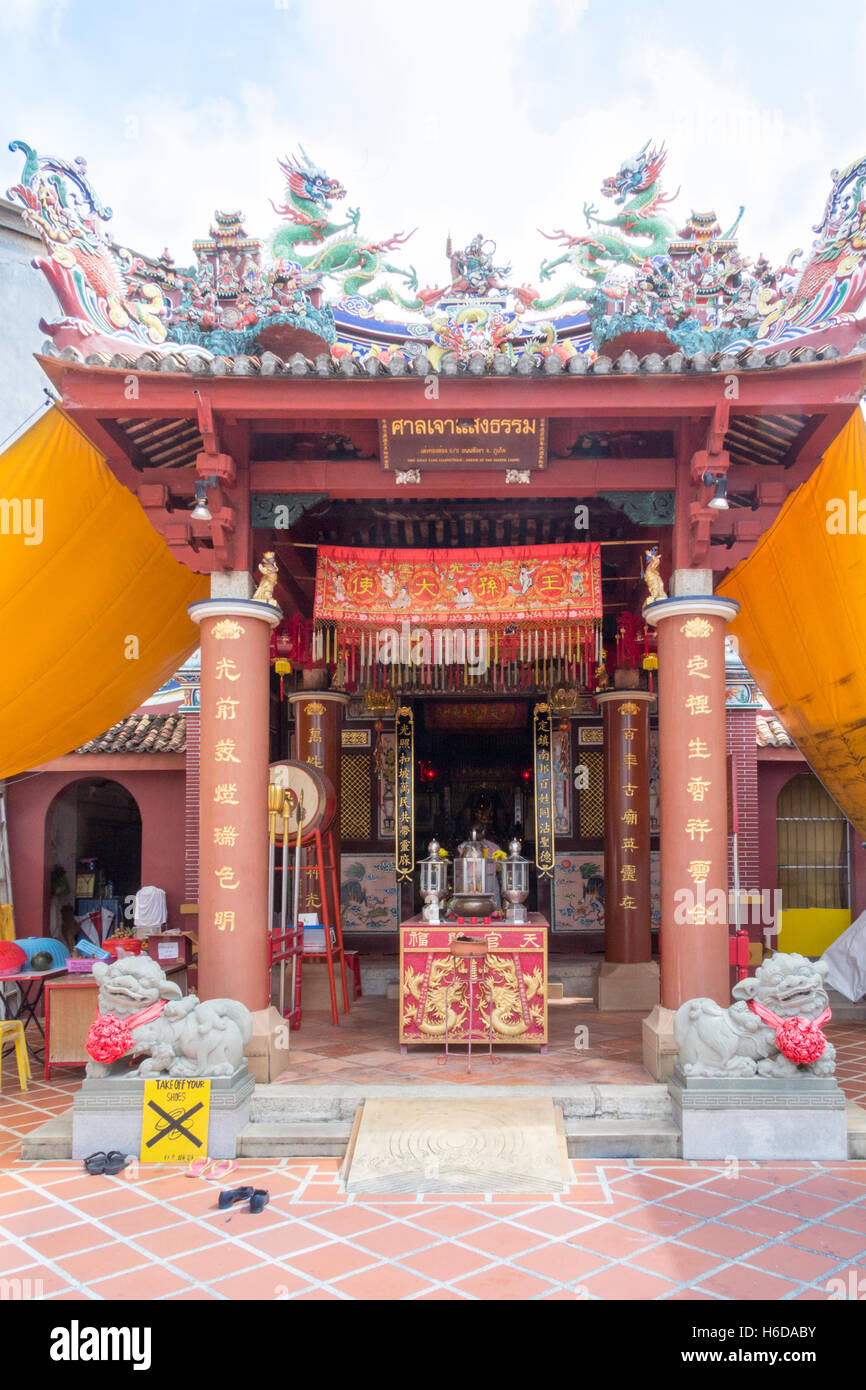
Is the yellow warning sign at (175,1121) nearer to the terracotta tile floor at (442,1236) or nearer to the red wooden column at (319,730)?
the terracotta tile floor at (442,1236)

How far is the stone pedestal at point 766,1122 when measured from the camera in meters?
5.20

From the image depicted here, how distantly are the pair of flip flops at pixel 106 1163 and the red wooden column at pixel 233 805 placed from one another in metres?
1.06

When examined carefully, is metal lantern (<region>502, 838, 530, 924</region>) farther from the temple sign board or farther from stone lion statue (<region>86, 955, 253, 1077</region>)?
→ the temple sign board

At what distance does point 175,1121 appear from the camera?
527cm

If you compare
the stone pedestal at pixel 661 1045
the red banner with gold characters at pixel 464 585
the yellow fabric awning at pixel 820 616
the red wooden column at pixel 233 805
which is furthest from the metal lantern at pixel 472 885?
the yellow fabric awning at pixel 820 616

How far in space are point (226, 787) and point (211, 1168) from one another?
2122 millimetres

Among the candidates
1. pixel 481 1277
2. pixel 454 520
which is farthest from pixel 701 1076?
pixel 454 520

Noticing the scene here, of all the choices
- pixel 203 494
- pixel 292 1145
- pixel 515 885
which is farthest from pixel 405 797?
pixel 292 1145

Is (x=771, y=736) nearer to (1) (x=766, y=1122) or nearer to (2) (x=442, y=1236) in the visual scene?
(1) (x=766, y=1122)

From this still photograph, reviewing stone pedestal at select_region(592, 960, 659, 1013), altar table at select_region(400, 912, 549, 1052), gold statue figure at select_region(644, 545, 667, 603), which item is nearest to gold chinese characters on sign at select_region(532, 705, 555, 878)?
stone pedestal at select_region(592, 960, 659, 1013)

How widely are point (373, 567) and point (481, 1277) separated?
14.9 ft

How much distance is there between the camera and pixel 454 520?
773 centimetres

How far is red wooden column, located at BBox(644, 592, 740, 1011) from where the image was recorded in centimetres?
593

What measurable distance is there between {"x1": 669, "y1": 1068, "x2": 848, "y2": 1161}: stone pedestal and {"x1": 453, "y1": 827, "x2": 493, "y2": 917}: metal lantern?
2.40 m
